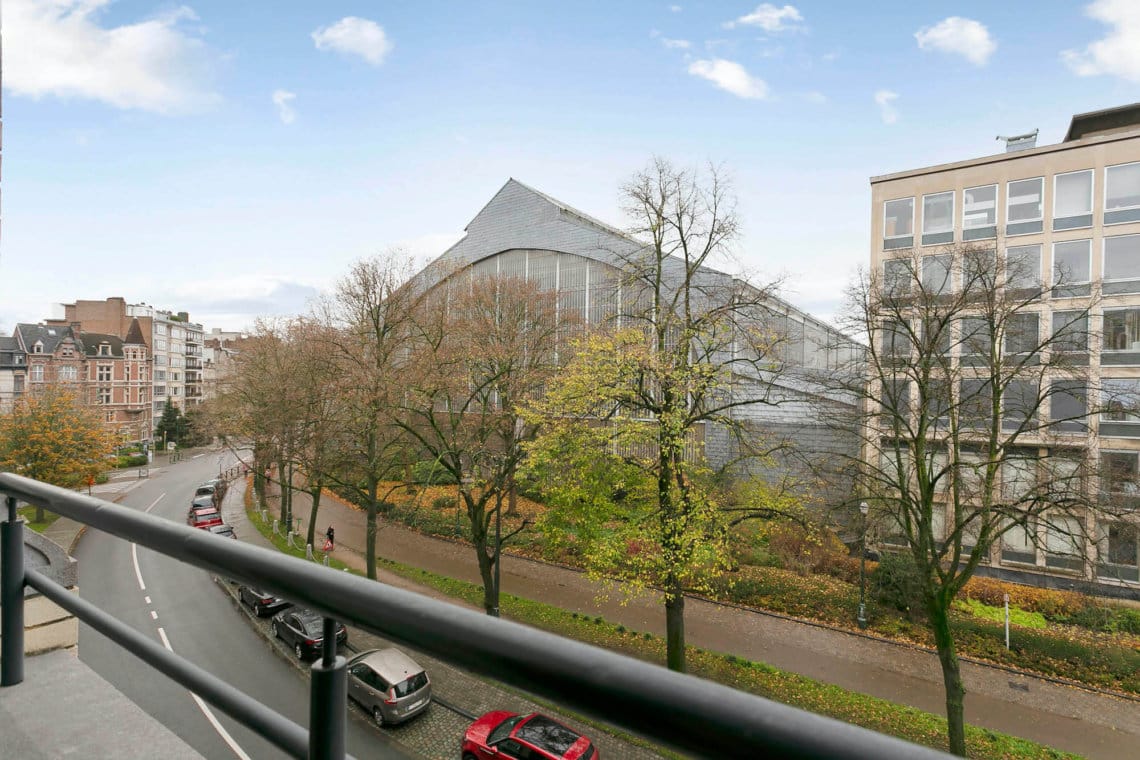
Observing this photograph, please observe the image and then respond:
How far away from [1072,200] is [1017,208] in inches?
60.2

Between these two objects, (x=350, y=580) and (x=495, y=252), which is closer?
(x=350, y=580)

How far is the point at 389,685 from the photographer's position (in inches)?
55.1

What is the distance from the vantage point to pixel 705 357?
13508 mm

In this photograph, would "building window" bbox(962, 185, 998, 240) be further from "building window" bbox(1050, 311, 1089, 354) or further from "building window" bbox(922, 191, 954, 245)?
"building window" bbox(1050, 311, 1089, 354)

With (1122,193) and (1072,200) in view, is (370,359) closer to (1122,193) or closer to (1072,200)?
(1072,200)

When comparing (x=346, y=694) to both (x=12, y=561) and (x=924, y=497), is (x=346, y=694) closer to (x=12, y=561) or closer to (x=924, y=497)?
(x=12, y=561)

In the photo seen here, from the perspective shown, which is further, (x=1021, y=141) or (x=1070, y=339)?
(x=1021, y=141)

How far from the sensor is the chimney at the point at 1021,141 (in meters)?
22.6

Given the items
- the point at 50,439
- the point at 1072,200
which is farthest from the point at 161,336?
the point at 1072,200

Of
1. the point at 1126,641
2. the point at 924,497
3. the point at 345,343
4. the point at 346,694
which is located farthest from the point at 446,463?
the point at 1126,641

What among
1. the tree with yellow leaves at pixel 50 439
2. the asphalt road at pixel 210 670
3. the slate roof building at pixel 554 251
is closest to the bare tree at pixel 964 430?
the slate roof building at pixel 554 251

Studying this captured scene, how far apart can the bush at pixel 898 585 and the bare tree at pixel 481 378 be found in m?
11.1

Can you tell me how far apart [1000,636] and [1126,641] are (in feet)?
9.92

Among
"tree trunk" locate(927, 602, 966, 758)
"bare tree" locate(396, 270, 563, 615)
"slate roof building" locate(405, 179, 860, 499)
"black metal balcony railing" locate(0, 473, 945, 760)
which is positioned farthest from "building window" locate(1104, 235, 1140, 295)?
"black metal balcony railing" locate(0, 473, 945, 760)
